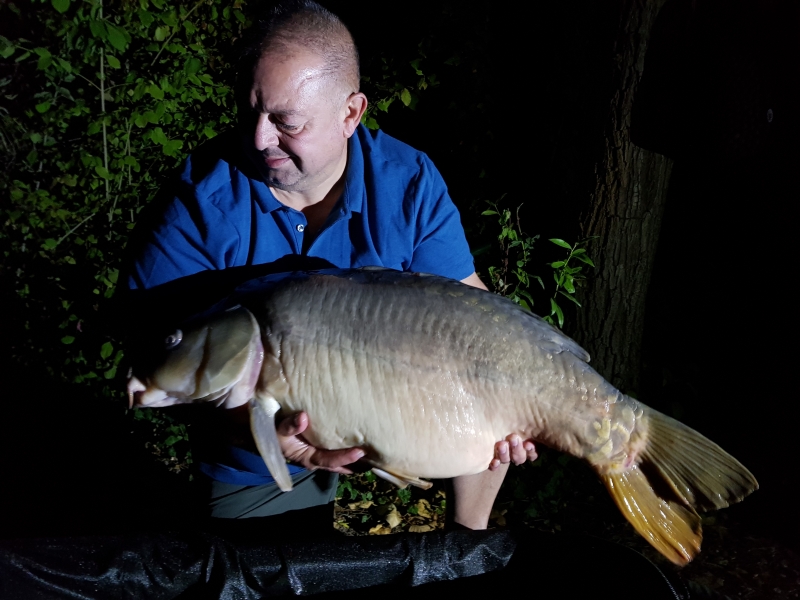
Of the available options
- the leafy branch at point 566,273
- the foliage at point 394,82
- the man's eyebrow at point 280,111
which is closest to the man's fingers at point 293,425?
→ the man's eyebrow at point 280,111

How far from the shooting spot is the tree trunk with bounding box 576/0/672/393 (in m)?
2.63

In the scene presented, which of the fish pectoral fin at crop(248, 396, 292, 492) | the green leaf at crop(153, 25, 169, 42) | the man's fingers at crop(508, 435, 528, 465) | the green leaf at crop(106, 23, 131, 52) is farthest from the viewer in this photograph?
the green leaf at crop(153, 25, 169, 42)

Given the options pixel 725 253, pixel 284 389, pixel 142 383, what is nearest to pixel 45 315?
pixel 142 383

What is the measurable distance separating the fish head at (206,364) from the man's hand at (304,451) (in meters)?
0.12

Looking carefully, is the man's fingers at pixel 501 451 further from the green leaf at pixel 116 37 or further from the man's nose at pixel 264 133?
the green leaf at pixel 116 37

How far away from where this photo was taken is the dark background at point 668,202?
2812 mm

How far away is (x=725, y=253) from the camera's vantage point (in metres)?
3.47

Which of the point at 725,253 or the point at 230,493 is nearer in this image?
the point at 230,493

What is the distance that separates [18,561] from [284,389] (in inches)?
27.7

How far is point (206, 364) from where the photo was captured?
156cm

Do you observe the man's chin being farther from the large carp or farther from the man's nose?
the large carp

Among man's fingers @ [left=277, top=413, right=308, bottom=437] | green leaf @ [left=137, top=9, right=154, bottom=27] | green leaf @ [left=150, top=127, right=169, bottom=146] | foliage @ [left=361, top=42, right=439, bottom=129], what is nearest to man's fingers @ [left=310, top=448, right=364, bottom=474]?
man's fingers @ [left=277, top=413, right=308, bottom=437]

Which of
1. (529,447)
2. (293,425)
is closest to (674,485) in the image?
(529,447)

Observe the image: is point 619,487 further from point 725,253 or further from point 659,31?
point 725,253
